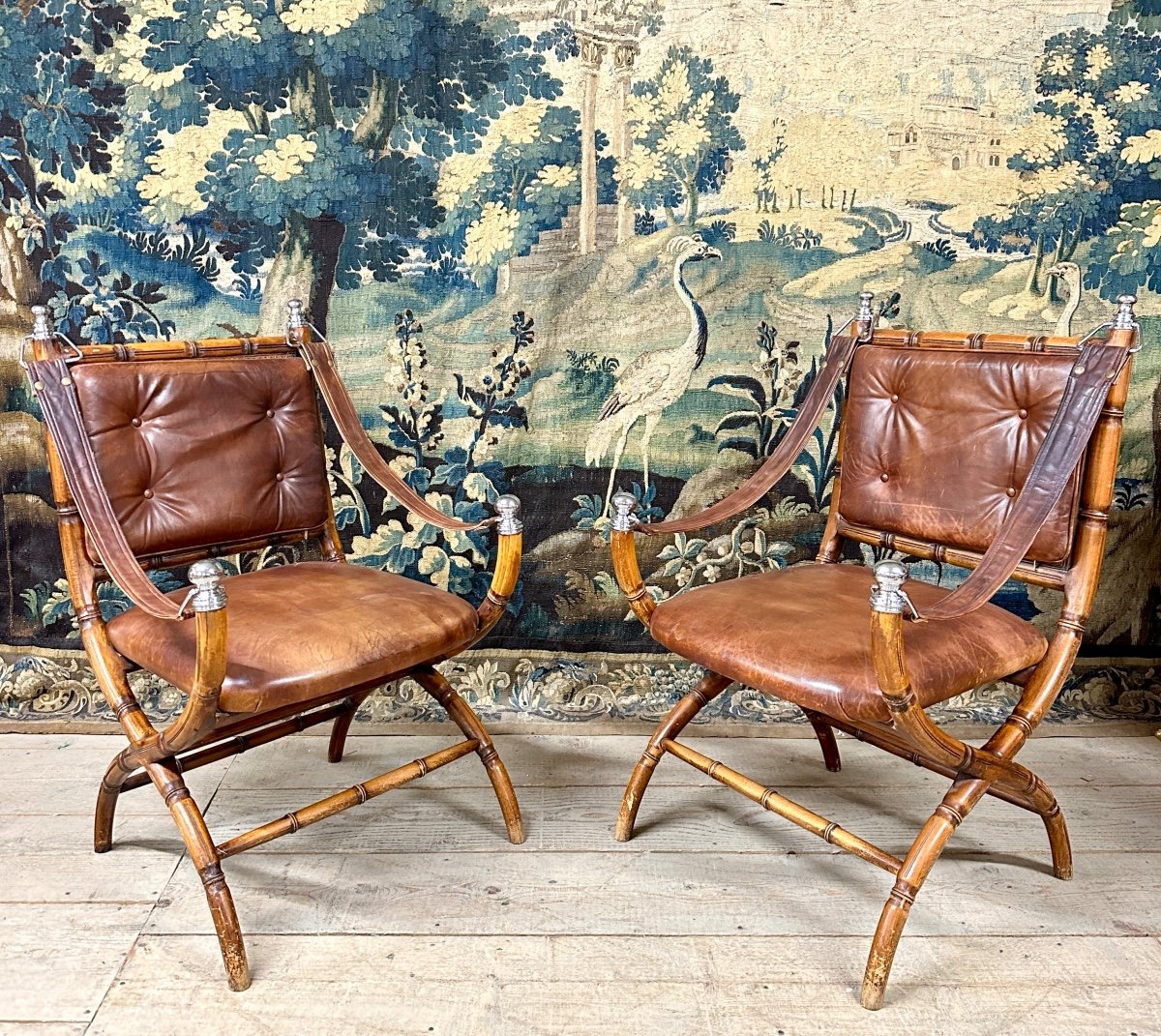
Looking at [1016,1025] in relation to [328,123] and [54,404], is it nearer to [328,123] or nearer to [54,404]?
[54,404]

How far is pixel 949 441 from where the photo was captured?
6.26 ft

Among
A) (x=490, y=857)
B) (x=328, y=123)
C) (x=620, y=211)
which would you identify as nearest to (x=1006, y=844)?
(x=490, y=857)

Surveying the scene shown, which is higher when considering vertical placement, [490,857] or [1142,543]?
[1142,543]

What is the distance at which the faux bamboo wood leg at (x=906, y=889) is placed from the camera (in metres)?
1.55

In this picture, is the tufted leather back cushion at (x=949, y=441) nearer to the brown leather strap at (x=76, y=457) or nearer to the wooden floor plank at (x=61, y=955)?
the brown leather strap at (x=76, y=457)

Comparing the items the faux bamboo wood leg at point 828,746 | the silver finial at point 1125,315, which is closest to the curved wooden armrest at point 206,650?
the faux bamboo wood leg at point 828,746

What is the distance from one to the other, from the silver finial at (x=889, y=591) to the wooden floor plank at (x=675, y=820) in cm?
77

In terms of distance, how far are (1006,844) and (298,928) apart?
1381mm

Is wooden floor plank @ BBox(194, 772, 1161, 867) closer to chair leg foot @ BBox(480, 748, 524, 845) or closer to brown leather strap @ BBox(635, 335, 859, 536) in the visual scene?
chair leg foot @ BBox(480, 748, 524, 845)

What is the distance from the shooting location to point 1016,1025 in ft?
4.99

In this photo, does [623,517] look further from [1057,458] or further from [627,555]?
[1057,458]

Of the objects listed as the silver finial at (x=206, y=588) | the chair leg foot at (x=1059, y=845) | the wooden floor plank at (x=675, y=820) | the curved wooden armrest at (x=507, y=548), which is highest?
the silver finial at (x=206, y=588)

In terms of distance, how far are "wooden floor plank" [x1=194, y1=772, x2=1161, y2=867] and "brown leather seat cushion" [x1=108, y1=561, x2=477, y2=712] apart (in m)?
0.45

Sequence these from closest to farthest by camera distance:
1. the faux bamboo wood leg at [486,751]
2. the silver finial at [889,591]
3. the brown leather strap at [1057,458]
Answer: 1. the silver finial at [889,591]
2. the brown leather strap at [1057,458]
3. the faux bamboo wood leg at [486,751]
